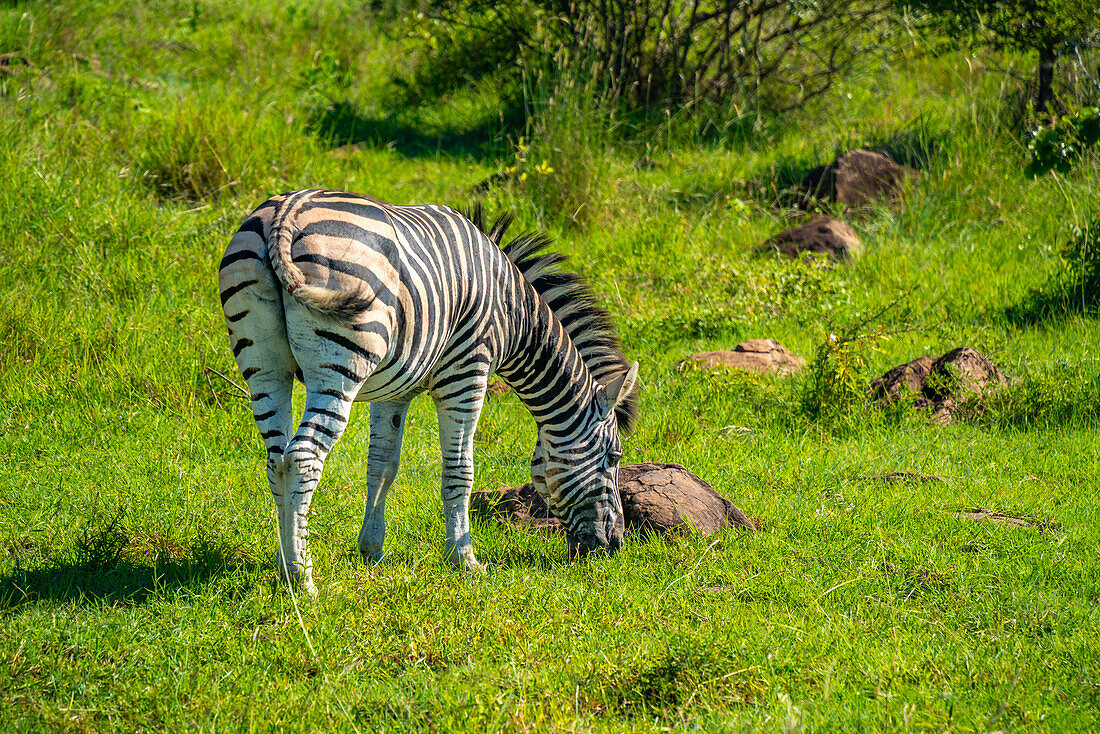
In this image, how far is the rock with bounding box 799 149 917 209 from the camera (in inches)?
386

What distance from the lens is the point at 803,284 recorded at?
8203 millimetres

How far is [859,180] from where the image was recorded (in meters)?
9.89

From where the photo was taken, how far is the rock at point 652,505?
4867 millimetres

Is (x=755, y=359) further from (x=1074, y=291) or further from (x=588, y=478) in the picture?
(x=1074, y=291)

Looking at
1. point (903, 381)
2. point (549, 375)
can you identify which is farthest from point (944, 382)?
point (549, 375)

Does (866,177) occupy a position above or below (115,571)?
above

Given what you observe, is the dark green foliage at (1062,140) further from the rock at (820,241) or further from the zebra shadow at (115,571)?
the zebra shadow at (115,571)

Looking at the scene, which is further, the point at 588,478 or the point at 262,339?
the point at 588,478

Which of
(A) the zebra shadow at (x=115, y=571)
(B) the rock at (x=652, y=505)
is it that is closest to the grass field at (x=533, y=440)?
(A) the zebra shadow at (x=115, y=571)

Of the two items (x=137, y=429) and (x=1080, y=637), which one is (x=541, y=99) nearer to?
(x=137, y=429)

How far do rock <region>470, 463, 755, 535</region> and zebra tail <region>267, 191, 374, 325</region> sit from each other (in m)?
1.91

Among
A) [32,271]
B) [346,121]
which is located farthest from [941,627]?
[346,121]

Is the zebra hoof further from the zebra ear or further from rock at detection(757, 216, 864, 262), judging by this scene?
rock at detection(757, 216, 864, 262)

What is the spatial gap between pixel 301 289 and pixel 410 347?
0.60 metres
